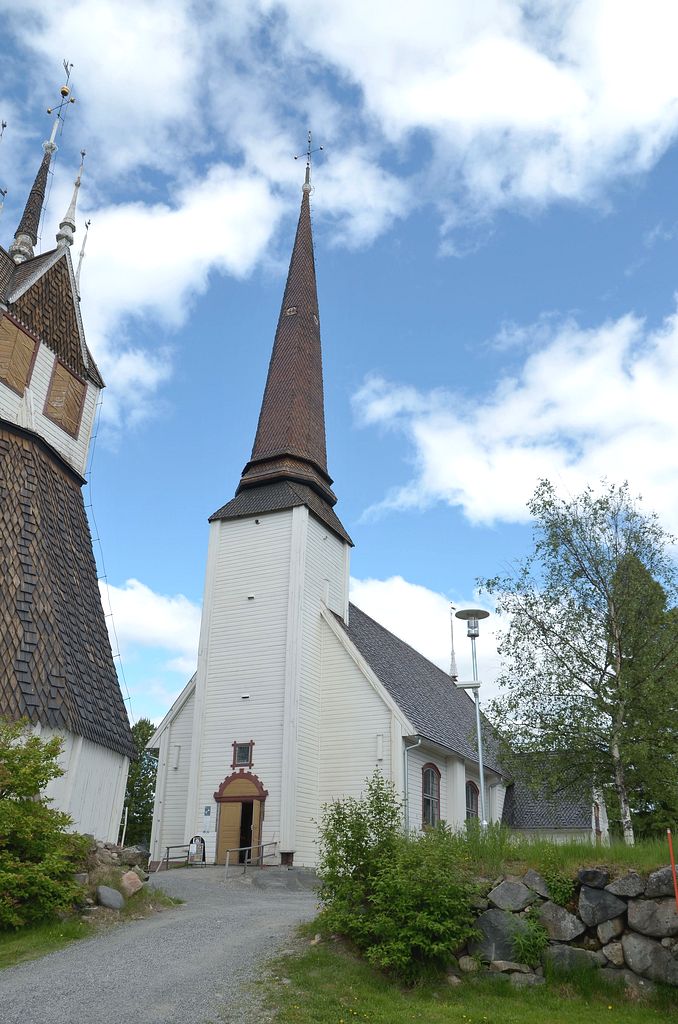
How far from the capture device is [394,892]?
31.3ft

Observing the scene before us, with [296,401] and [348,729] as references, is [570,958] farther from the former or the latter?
[296,401]

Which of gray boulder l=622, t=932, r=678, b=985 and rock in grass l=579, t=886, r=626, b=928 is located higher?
rock in grass l=579, t=886, r=626, b=928

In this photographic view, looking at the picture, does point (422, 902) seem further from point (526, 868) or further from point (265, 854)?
point (265, 854)

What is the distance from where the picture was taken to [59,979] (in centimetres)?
893

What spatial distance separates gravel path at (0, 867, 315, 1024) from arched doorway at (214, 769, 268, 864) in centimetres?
833

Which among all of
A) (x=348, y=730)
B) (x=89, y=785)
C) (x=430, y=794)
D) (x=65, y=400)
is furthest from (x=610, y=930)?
(x=65, y=400)

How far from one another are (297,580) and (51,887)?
1427cm

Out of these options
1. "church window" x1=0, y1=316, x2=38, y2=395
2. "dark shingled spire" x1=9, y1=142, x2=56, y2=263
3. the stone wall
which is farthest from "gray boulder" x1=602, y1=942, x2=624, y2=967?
"dark shingled spire" x1=9, y1=142, x2=56, y2=263

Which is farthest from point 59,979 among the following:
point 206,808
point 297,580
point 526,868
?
point 297,580

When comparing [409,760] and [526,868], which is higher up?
[409,760]

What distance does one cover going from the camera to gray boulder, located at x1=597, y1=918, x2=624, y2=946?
9.06m

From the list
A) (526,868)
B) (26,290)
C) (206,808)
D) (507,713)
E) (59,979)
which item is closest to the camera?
(59,979)

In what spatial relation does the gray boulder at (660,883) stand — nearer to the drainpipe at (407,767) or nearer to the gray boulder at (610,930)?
the gray boulder at (610,930)

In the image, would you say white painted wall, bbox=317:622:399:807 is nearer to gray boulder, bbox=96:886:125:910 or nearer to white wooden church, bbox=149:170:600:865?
white wooden church, bbox=149:170:600:865
